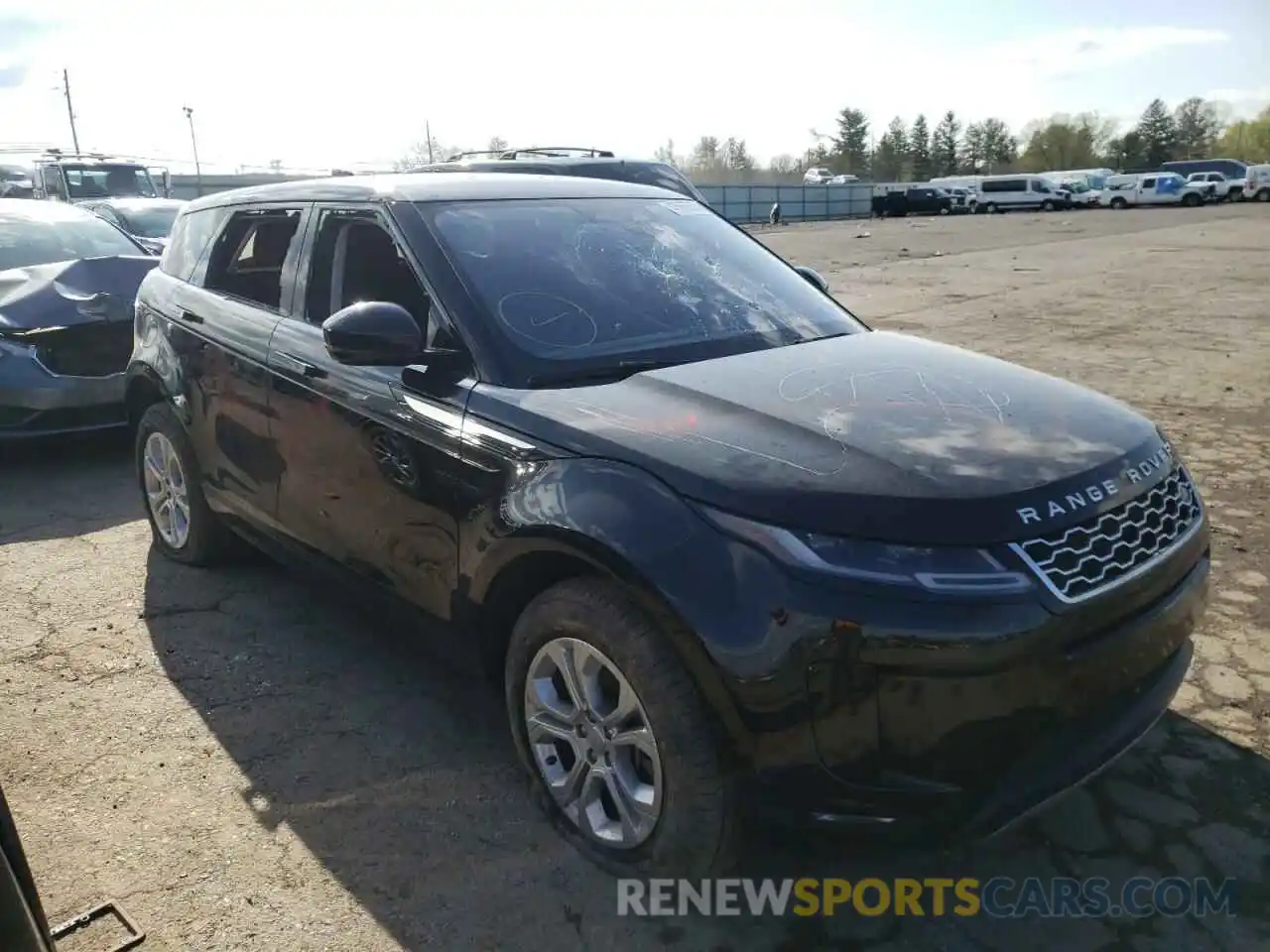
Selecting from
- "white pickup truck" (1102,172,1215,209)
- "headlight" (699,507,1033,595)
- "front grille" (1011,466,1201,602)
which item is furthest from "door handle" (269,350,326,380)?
"white pickup truck" (1102,172,1215,209)

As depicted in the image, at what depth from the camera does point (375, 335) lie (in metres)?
2.91

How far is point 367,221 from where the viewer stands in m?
3.49

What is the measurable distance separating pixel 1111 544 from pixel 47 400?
6.14 metres

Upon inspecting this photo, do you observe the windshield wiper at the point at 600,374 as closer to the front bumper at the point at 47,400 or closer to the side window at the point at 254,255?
the side window at the point at 254,255

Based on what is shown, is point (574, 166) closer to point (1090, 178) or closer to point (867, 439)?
point (867, 439)

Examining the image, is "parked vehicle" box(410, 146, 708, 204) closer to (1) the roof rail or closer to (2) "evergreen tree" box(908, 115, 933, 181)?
(1) the roof rail

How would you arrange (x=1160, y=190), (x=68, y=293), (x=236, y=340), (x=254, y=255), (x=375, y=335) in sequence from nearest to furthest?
(x=375, y=335) → (x=236, y=340) → (x=254, y=255) → (x=68, y=293) → (x=1160, y=190)

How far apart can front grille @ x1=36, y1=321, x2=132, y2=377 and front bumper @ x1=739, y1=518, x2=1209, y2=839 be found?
559 cm

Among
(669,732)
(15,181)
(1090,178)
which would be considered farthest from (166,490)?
(1090,178)

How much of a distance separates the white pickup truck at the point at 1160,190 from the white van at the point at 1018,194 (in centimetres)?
269

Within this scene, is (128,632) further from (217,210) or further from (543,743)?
(543,743)

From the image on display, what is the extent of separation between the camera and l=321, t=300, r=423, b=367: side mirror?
2912 millimetres

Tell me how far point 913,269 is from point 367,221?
17952 mm

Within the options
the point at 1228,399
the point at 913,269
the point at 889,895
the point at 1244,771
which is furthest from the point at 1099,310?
the point at 889,895
